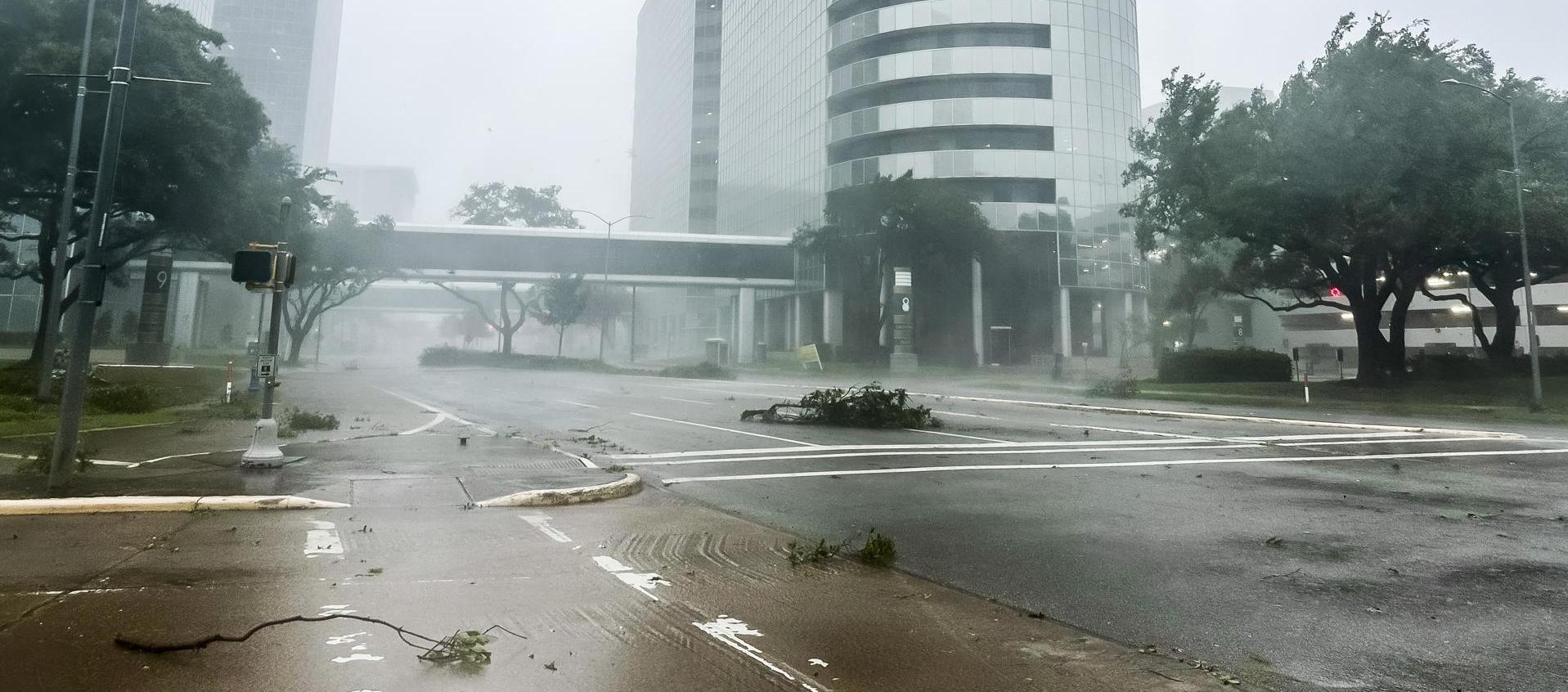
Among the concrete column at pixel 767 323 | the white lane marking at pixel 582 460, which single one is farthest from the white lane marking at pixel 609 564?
the concrete column at pixel 767 323

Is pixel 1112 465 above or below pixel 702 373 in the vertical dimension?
below

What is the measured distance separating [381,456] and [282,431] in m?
4.09

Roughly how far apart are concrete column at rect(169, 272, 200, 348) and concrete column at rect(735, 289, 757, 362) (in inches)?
1670

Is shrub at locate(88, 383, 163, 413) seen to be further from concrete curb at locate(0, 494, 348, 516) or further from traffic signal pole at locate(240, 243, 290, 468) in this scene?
concrete curb at locate(0, 494, 348, 516)

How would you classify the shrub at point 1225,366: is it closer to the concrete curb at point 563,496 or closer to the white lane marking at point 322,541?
the concrete curb at point 563,496

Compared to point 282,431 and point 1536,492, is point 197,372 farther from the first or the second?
Answer: point 1536,492

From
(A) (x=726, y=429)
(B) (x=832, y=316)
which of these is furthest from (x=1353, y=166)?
(B) (x=832, y=316)

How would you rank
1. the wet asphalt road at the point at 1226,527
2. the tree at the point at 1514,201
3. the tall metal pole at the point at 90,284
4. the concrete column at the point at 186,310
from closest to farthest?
1. the wet asphalt road at the point at 1226,527
2. the tall metal pole at the point at 90,284
3. the tree at the point at 1514,201
4. the concrete column at the point at 186,310

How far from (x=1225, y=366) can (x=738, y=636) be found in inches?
1567

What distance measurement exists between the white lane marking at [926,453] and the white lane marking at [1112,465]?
4.22 ft

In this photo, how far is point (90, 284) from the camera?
850 centimetres

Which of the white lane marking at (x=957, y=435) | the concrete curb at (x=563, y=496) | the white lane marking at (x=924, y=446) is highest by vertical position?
the white lane marking at (x=957, y=435)

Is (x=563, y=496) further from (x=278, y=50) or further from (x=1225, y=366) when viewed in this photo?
(x=278, y=50)

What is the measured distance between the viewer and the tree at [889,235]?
50.5 m
